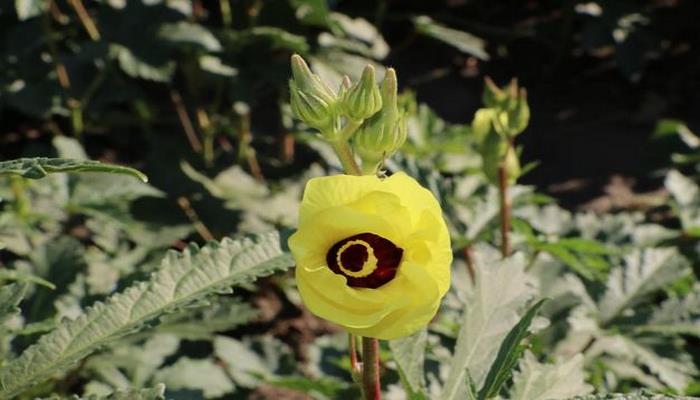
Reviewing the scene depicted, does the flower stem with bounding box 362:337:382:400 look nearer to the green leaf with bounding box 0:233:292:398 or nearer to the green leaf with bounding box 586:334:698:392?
the green leaf with bounding box 0:233:292:398

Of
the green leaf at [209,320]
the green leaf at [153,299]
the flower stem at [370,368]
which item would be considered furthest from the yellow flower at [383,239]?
the green leaf at [209,320]

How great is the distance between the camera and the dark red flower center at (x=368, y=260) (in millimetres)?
861

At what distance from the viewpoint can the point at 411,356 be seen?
1.15 m

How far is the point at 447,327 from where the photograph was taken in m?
1.66

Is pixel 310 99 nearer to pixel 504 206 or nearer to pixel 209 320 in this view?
pixel 504 206

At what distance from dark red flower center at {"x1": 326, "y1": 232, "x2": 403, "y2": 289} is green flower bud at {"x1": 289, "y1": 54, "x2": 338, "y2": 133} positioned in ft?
0.46

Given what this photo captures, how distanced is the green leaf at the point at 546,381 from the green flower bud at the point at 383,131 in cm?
39

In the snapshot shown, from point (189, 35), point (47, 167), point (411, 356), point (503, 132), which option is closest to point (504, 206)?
point (503, 132)

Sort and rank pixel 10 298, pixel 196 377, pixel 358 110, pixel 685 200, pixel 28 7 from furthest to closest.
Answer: pixel 685 200, pixel 28 7, pixel 196 377, pixel 10 298, pixel 358 110

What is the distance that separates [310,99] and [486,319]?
434mm

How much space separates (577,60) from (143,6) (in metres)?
2.11

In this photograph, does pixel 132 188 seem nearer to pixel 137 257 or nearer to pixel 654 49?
pixel 137 257

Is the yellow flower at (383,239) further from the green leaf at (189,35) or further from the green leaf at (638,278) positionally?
the green leaf at (189,35)

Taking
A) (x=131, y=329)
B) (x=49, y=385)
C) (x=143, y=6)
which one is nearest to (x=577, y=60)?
(x=143, y=6)
